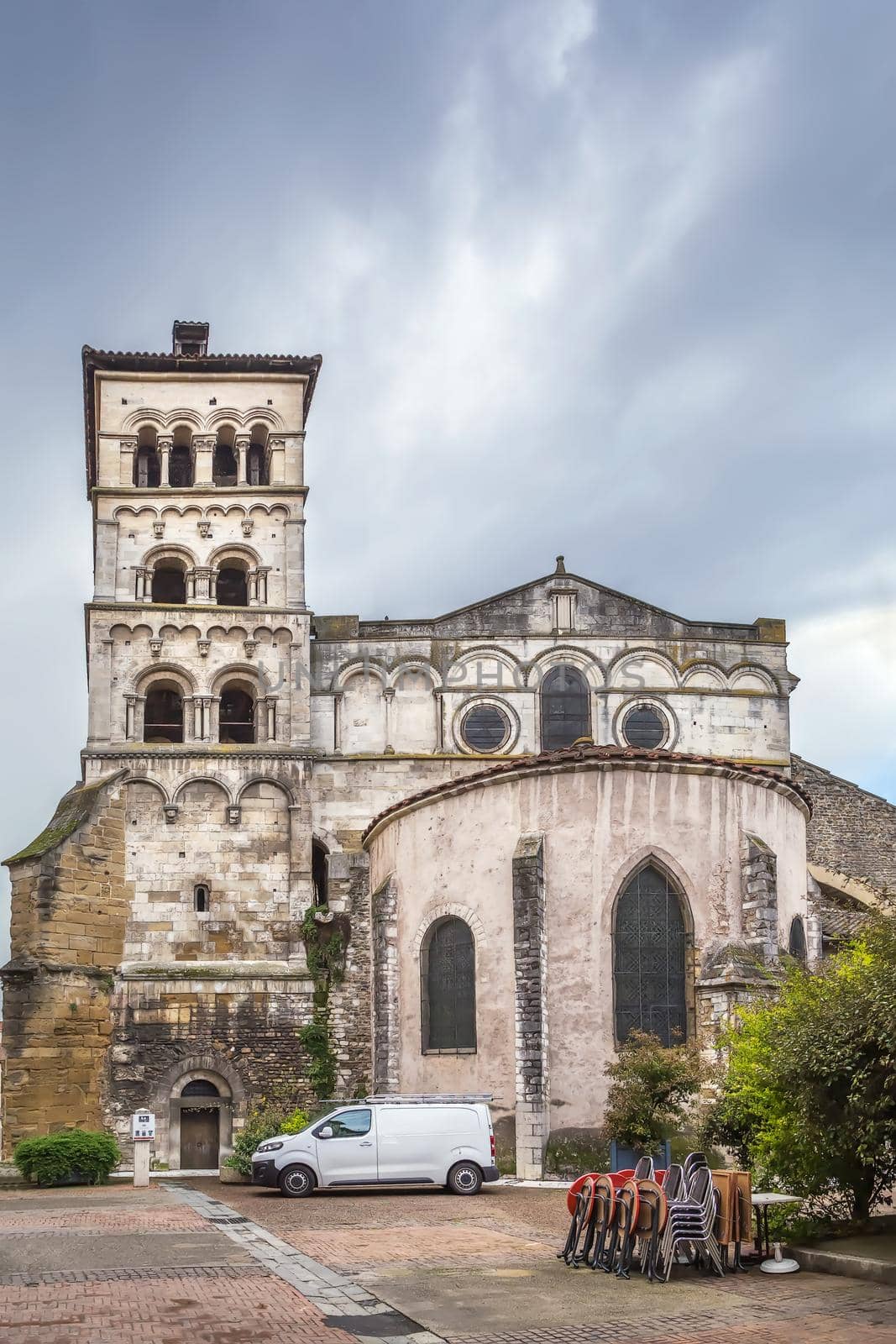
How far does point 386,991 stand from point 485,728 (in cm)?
982

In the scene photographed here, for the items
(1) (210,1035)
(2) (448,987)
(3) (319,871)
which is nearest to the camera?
(2) (448,987)

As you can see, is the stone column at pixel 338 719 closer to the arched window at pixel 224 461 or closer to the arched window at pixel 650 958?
the arched window at pixel 224 461

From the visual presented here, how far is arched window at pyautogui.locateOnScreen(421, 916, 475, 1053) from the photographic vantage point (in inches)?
1014

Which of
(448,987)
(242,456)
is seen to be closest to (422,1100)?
(448,987)

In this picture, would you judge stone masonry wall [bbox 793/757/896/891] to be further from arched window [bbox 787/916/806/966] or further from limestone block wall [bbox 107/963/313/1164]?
limestone block wall [bbox 107/963/313/1164]

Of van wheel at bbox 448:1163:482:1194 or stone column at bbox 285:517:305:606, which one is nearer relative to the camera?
van wheel at bbox 448:1163:482:1194

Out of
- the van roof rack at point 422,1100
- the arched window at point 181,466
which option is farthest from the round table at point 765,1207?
the arched window at point 181,466

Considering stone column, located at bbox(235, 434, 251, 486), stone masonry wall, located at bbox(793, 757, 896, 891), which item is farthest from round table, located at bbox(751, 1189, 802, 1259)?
stone column, located at bbox(235, 434, 251, 486)

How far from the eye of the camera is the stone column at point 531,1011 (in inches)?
931

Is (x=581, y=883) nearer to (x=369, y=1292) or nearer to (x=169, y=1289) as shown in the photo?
(x=369, y=1292)

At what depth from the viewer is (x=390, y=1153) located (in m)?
22.0

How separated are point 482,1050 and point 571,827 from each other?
423 cm

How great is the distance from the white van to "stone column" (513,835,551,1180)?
162 centimetres

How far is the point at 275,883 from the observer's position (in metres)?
33.8
